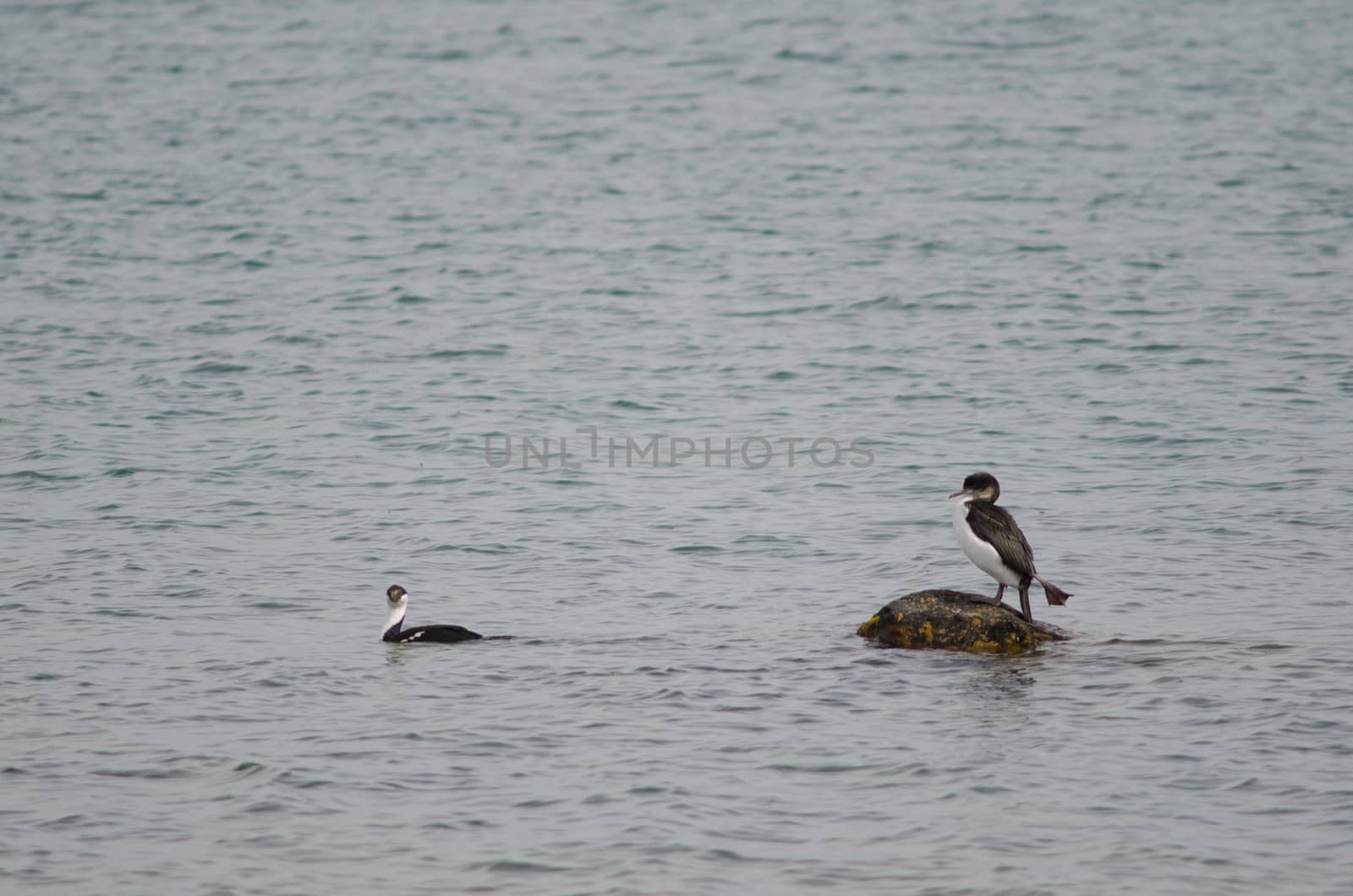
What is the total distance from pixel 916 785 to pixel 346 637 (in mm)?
5440

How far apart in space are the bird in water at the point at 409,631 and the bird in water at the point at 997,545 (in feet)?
13.8

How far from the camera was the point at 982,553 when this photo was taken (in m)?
12.0

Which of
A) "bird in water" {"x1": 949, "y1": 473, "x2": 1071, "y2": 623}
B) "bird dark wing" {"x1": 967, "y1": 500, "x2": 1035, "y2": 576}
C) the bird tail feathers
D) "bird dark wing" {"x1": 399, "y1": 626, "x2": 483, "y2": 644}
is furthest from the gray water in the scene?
"bird dark wing" {"x1": 967, "y1": 500, "x2": 1035, "y2": 576}

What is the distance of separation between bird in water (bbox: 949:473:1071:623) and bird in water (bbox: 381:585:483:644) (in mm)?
4208

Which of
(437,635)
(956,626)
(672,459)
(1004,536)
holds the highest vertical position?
(1004,536)

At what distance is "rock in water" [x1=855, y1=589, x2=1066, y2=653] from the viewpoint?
1192 cm

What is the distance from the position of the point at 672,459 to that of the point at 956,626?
334 inches

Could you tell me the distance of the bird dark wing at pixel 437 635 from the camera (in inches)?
481

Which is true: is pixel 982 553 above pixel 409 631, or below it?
above

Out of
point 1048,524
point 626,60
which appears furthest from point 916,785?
point 626,60

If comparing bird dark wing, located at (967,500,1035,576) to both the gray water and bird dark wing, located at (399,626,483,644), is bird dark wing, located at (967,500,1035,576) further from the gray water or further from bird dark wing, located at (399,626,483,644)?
bird dark wing, located at (399,626,483,644)


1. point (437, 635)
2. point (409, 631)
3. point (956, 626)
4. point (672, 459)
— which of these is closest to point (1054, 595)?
point (956, 626)

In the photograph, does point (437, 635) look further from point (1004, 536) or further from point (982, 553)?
point (1004, 536)

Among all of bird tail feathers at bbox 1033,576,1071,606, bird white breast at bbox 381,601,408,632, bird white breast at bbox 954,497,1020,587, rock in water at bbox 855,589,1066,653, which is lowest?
rock in water at bbox 855,589,1066,653
